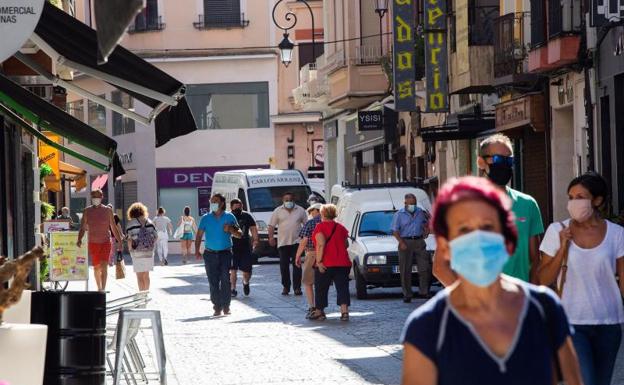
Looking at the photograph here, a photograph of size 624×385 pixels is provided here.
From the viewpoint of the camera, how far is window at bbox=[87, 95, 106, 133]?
6875 cm

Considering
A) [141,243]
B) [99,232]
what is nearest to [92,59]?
[141,243]

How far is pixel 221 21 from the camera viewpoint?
64812 mm

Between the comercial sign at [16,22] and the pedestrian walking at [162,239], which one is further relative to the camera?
the pedestrian walking at [162,239]

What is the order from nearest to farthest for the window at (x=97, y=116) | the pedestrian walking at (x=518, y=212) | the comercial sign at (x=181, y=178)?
the pedestrian walking at (x=518, y=212) < the comercial sign at (x=181, y=178) < the window at (x=97, y=116)

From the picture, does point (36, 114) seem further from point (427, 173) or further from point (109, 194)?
point (109, 194)

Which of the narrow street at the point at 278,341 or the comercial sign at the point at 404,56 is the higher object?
the comercial sign at the point at 404,56

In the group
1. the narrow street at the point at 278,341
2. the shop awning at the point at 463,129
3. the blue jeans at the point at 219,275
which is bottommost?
the narrow street at the point at 278,341

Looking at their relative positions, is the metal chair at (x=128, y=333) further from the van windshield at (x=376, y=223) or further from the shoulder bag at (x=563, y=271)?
the van windshield at (x=376, y=223)

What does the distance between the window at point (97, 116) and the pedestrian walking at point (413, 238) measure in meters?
43.5

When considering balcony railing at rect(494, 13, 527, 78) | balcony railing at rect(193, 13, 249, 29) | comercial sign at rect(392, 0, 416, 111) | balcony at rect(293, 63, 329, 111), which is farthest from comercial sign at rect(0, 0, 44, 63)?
balcony railing at rect(193, 13, 249, 29)

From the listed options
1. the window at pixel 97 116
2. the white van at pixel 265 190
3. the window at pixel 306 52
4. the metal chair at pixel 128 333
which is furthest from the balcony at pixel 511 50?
the window at pixel 97 116

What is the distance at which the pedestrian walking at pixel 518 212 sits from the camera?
346 inches

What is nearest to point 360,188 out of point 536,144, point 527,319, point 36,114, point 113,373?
point 536,144

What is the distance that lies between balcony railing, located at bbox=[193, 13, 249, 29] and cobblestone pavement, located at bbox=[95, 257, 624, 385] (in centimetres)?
3503
